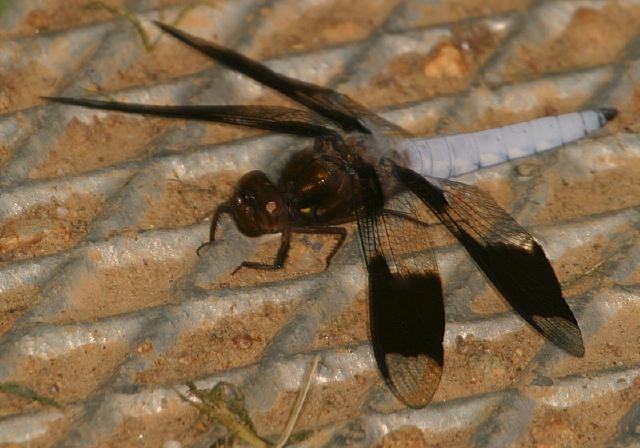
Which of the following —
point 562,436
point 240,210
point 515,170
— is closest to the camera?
point 562,436

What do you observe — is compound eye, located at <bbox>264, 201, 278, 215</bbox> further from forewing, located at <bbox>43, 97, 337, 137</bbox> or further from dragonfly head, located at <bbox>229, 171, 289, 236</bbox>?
forewing, located at <bbox>43, 97, 337, 137</bbox>

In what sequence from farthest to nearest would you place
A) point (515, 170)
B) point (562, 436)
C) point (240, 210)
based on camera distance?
point (515, 170)
point (240, 210)
point (562, 436)

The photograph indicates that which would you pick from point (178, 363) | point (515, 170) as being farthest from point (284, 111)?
point (178, 363)

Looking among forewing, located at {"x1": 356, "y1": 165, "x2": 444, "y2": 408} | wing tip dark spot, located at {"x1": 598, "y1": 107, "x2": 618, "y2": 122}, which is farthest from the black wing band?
wing tip dark spot, located at {"x1": 598, "y1": 107, "x2": 618, "y2": 122}

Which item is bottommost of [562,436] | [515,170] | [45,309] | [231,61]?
[562,436]

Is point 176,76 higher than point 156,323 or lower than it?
higher

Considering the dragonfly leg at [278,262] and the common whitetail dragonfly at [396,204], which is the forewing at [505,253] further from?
the dragonfly leg at [278,262]

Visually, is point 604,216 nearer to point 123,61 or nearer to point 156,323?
point 156,323
